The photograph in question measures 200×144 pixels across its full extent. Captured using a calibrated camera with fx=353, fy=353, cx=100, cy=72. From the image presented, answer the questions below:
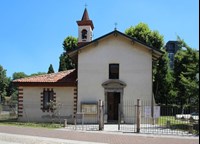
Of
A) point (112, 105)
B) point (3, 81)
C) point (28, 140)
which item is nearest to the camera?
point (28, 140)

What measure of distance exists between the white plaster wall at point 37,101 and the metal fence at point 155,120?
496 centimetres

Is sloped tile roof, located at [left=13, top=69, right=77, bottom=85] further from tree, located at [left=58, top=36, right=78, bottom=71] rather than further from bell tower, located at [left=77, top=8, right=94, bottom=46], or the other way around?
tree, located at [left=58, top=36, right=78, bottom=71]

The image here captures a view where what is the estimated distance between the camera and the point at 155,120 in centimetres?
2919

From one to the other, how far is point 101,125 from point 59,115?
8.33 metres

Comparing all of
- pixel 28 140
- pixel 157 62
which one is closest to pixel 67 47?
pixel 157 62

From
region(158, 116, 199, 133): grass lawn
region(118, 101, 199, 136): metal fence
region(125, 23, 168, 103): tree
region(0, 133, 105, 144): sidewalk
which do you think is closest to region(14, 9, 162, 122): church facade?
region(118, 101, 199, 136): metal fence

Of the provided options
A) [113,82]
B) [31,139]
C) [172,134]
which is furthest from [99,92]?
[31,139]

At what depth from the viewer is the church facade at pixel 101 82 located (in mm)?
30859

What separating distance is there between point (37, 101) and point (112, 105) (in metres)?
6.87

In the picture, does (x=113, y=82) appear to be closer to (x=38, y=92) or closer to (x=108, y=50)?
(x=108, y=50)

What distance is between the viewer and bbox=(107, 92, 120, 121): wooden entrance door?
31.5m

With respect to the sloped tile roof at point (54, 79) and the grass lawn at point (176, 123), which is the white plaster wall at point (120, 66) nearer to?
the sloped tile roof at point (54, 79)

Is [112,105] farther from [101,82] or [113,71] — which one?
[113,71]

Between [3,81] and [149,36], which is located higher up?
[149,36]
